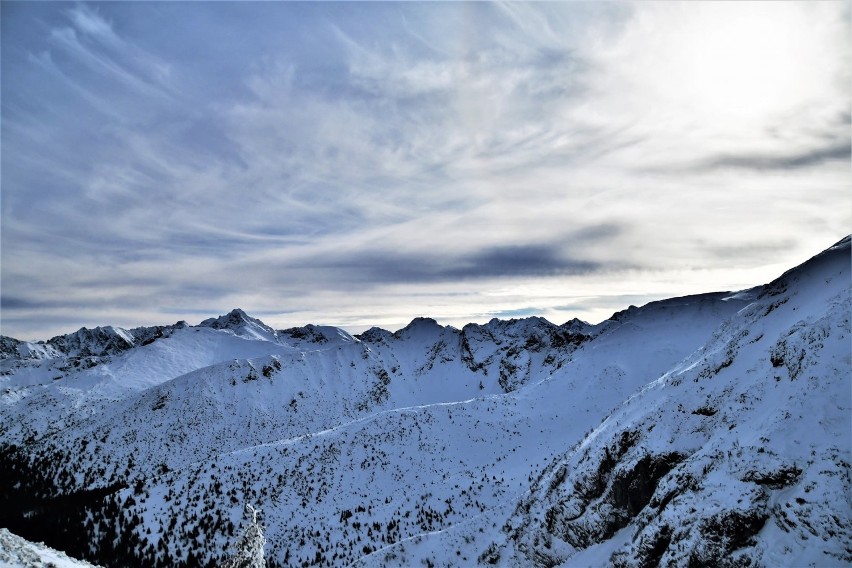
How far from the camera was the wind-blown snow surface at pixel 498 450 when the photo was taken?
16469mm

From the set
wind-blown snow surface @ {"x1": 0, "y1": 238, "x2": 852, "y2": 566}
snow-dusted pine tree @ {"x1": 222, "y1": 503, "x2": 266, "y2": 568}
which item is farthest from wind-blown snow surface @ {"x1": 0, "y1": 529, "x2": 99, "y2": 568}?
wind-blown snow surface @ {"x1": 0, "y1": 238, "x2": 852, "y2": 566}

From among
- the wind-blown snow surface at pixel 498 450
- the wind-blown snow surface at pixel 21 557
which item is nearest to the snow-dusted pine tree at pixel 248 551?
the wind-blown snow surface at pixel 21 557

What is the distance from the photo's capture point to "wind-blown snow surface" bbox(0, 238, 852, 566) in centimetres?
1647

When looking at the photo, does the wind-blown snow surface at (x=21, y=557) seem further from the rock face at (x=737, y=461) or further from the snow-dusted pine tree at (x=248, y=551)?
the rock face at (x=737, y=461)

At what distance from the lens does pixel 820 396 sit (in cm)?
1692

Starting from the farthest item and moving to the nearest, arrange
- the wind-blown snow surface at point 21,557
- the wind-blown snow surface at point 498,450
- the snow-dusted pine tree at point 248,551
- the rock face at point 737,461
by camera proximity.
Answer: the snow-dusted pine tree at point 248,551 → the wind-blown snow surface at point 498,450 → the rock face at point 737,461 → the wind-blown snow surface at point 21,557

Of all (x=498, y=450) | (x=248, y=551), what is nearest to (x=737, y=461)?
(x=248, y=551)

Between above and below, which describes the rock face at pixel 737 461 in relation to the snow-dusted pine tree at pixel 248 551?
above

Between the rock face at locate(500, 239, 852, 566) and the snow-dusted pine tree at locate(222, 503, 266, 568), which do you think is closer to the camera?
the rock face at locate(500, 239, 852, 566)

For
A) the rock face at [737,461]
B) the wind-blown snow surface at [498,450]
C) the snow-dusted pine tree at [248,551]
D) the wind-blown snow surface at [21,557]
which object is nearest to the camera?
the wind-blown snow surface at [21,557]

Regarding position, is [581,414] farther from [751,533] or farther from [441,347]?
[441,347]

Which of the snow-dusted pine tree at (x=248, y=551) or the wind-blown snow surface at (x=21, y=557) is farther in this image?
the snow-dusted pine tree at (x=248, y=551)

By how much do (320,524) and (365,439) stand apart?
1792cm

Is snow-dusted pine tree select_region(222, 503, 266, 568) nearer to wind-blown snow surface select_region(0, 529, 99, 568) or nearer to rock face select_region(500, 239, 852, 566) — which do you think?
wind-blown snow surface select_region(0, 529, 99, 568)
